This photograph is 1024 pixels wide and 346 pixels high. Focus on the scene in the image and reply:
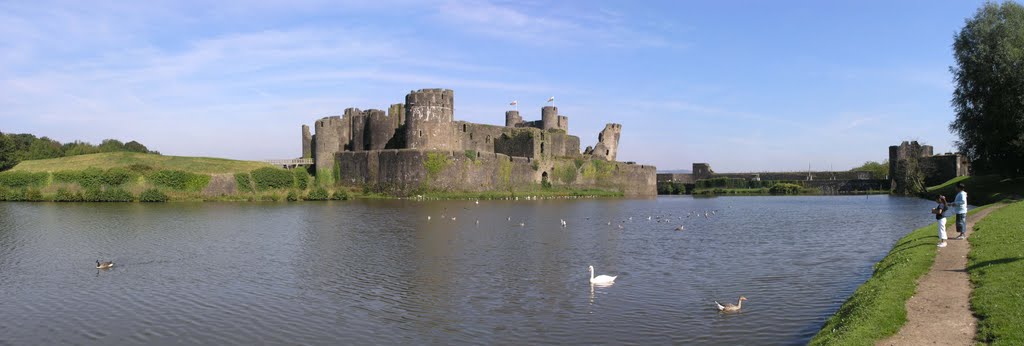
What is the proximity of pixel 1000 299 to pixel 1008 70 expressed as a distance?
29600 millimetres

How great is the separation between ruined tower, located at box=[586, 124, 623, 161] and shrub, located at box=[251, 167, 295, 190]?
28.7m

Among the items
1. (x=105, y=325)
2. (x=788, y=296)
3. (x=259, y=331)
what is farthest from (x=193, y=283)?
(x=788, y=296)

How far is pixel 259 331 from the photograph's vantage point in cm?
1084

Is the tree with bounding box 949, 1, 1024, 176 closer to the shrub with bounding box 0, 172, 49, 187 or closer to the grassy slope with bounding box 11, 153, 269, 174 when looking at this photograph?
the grassy slope with bounding box 11, 153, 269, 174

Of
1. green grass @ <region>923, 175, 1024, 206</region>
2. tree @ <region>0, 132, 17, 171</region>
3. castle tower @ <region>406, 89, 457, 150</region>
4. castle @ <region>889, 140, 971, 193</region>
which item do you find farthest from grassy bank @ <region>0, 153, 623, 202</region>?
castle @ <region>889, 140, 971, 193</region>

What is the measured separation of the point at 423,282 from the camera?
48.9 ft

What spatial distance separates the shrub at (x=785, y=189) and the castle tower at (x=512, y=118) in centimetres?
2680

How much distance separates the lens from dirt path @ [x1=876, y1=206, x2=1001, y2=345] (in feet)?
25.9

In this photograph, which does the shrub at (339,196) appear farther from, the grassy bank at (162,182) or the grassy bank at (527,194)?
the grassy bank at (527,194)

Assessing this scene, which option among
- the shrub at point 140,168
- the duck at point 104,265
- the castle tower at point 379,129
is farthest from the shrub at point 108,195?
the duck at point 104,265

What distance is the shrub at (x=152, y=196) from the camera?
149ft

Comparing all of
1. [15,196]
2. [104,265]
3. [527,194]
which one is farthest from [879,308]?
[15,196]

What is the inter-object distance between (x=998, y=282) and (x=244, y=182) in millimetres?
45727

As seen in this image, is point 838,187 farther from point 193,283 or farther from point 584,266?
point 193,283
